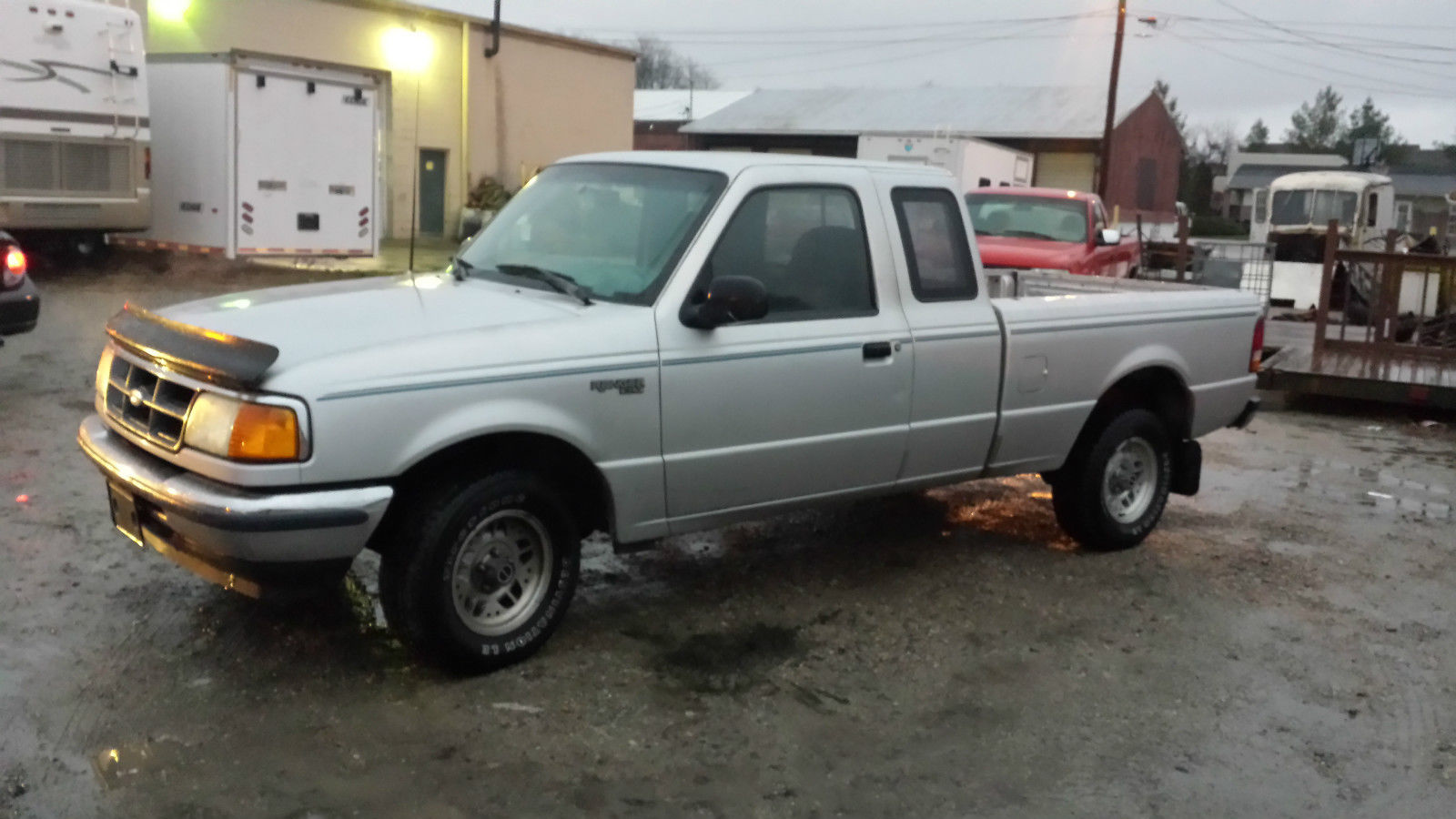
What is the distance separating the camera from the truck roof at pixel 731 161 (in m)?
5.64

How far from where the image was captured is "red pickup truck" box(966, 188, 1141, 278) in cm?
1526

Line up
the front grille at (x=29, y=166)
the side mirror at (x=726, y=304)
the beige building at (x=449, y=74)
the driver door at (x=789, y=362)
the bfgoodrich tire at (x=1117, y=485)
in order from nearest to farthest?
the side mirror at (x=726, y=304) → the driver door at (x=789, y=362) → the bfgoodrich tire at (x=1117, y=485) → the front grille at (x=29, y=166) → the beige building at (x=449, y=74)

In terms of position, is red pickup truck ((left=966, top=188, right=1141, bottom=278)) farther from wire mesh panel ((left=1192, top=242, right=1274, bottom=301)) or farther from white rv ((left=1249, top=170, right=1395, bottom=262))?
white rv ((left=1249, top=170, right=1395, bottom=262))

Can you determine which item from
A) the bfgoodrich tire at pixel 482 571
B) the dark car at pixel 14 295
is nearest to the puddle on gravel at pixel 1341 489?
the bfgoodrich tire at pixel 482 571

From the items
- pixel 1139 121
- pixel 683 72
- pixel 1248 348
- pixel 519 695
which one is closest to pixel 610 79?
pixel 1139 121

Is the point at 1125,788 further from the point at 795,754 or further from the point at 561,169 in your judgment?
the point at 561,169

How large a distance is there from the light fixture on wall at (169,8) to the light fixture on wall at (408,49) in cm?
418

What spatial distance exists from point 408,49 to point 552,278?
24.0 meters

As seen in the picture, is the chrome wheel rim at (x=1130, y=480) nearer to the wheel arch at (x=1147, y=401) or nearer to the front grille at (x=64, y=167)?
the wheel arch at (x=1147, y=401)

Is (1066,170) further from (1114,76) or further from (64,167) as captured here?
(64,167)

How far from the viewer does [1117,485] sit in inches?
278

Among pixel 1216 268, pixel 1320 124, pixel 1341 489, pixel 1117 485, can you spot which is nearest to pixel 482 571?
pixel 1117 485

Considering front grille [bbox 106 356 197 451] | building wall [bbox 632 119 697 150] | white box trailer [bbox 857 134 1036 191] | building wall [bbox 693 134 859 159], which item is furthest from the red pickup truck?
building wall [bbox 632 119 697 150]

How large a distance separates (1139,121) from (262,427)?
49407mm
